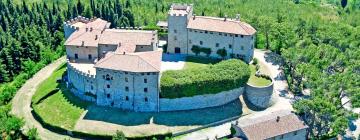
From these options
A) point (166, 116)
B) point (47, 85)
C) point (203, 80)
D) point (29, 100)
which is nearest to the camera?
point (166, 116)

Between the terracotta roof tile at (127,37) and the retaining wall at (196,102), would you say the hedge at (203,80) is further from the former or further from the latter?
the terracotta roof tile at (127,37)

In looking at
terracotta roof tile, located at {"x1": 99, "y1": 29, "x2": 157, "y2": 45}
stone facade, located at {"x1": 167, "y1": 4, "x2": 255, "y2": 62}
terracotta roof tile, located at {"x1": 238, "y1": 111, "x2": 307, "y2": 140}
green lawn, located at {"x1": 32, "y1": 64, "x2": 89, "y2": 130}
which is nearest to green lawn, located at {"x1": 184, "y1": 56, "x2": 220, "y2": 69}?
stone facade, located at {"x1": 167, "y1": 4, "x2": 255, "y2": 62}

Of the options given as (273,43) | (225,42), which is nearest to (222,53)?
(225,42)

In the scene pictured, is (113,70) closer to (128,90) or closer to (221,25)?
(128,90)

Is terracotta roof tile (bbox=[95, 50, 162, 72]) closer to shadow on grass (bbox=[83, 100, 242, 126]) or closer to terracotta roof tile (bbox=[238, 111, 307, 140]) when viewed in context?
shadow on grass (bbox=[83, 100, 242, 126])

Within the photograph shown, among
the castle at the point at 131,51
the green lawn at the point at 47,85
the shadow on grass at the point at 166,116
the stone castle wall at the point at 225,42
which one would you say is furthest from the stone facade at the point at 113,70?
the stone castle wall at the point at 225,42

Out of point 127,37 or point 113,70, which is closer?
point 113,70

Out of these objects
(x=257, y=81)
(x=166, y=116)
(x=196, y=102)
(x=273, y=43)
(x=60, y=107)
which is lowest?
(x=166, y=116)

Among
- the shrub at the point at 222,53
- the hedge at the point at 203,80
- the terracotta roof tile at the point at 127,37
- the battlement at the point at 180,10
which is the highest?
the battlement at the point at 180,10
